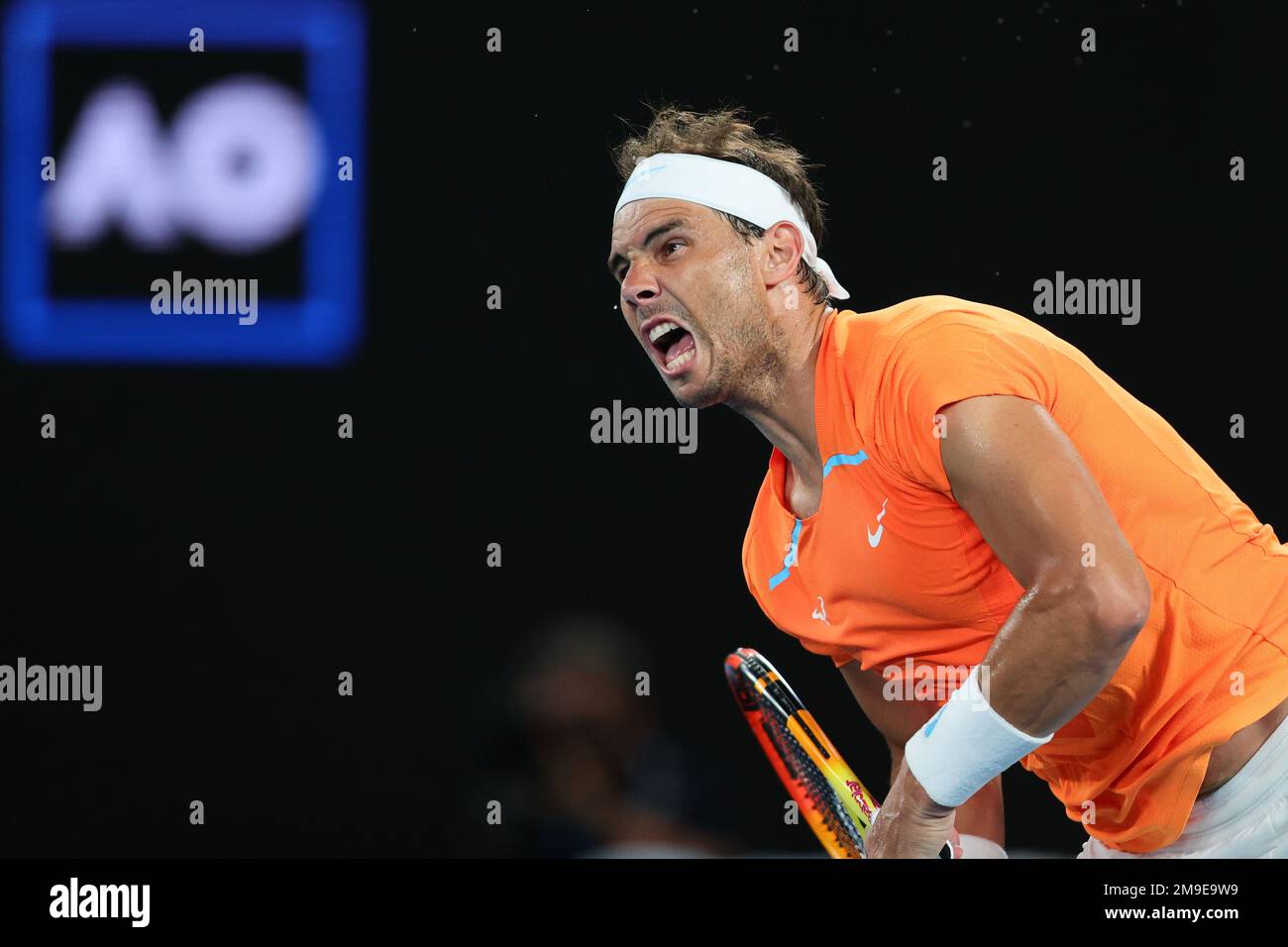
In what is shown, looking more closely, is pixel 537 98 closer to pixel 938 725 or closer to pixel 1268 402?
pixel 1268 402

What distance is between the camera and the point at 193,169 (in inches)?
144

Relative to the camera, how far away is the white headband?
2334 mm

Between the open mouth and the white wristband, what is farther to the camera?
the open mouth

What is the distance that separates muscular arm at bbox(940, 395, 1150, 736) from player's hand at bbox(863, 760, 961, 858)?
18cm

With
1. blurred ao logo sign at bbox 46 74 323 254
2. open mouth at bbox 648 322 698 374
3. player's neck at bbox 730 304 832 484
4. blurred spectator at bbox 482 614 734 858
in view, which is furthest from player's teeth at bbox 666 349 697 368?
blurred ao logo sign at bbox 46 74 323 254

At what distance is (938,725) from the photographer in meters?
1.81

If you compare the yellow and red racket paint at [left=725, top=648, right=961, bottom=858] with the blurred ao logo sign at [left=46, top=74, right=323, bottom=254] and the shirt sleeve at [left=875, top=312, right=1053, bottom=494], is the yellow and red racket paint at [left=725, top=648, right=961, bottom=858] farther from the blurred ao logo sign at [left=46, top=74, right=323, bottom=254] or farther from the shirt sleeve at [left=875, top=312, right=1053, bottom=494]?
the blurred ao logo sign at [left=46, top=74, right=323, bottom=254]

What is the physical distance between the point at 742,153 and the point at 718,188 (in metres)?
0.11

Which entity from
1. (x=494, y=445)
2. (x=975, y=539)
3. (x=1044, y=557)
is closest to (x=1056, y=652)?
(x=1044, y=557)

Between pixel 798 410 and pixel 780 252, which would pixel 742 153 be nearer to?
pixel 780 252

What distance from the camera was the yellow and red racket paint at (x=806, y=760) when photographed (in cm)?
254

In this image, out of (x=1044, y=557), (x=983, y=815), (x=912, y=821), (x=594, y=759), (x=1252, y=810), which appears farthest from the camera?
(x=594, y=759)

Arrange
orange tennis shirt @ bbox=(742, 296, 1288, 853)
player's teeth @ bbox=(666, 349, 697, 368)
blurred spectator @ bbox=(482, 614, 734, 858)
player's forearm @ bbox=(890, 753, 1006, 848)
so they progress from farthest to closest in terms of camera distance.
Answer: blurred spectator @ bbox=(482, 614, 734, 858) → player's forearm @ bbox=(890, 753, 1006, 848) → player's teeth @ bbox=(666, 349, 697, 368) → orange tennis shirt @ bbox=(742, 296, 1288, 853)

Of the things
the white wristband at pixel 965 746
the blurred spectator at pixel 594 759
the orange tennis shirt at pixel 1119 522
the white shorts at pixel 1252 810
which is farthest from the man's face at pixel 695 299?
the blurred spectator at pixel 594 759
